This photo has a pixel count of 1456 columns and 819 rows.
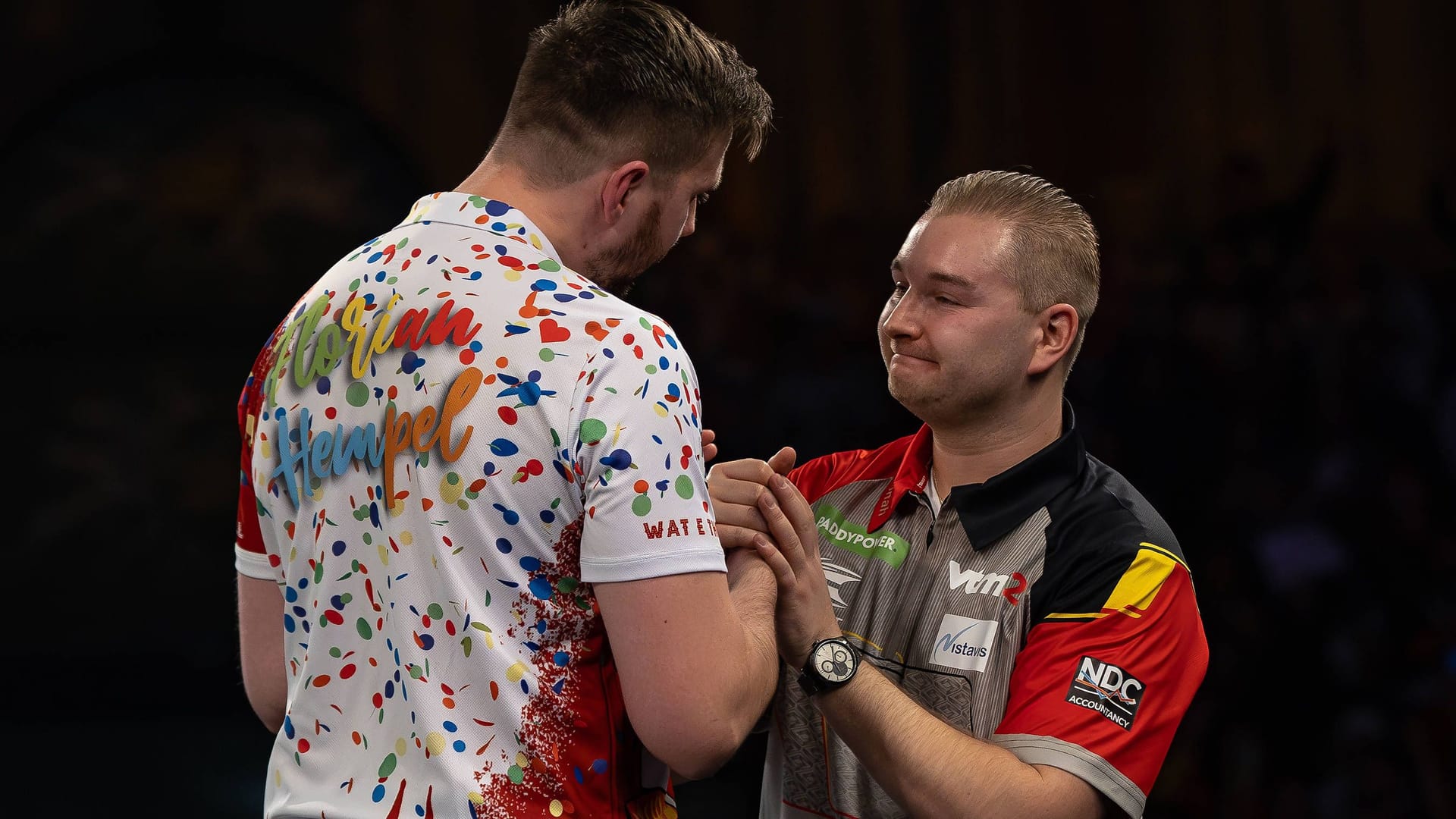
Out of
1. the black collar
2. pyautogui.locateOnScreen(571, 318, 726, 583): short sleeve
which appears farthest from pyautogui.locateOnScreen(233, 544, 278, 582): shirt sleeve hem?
the black collar

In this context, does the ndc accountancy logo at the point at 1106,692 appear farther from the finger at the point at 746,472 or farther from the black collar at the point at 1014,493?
the finger at the point at 746,472

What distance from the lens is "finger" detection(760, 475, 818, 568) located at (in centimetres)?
154

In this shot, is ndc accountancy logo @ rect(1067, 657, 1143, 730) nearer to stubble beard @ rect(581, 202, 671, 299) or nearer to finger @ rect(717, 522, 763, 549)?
finger @ rect(717, 522, 763, 549)

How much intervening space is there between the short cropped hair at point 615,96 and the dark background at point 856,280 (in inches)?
118

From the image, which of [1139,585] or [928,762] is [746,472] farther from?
[1139,585]

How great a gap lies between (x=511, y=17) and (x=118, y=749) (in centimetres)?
272

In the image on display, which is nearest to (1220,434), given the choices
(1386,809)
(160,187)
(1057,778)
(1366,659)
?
(1366,659)

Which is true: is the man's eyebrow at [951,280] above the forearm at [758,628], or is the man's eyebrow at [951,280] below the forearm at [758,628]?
above

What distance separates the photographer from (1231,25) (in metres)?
4.61

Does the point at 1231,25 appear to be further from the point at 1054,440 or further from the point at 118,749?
the point at 118,749

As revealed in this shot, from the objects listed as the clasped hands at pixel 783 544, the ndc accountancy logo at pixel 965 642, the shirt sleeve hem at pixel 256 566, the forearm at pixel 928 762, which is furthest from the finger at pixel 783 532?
the shirt sleeve hem at pixel 256 566

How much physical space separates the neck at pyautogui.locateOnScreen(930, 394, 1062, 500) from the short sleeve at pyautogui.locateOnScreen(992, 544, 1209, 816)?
0.23m

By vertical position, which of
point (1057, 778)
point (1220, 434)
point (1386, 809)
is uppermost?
point (1057, 778)

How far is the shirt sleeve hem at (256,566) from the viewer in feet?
4.90
